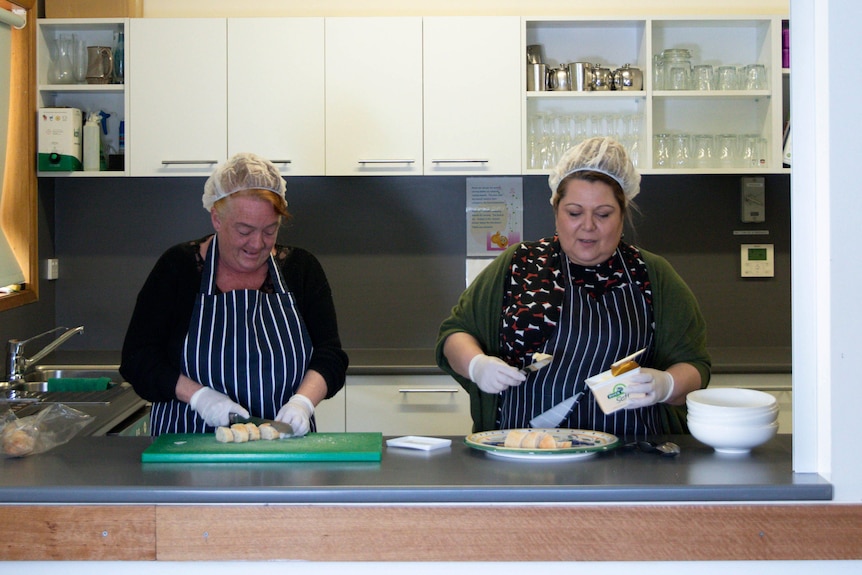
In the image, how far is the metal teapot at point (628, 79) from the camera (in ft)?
12.1

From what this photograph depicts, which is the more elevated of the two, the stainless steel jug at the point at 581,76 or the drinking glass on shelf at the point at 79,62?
the drinking glass on shelf at the point at 79,62

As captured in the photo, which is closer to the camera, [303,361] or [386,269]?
[303,361]

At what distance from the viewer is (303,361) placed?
250 centimetres

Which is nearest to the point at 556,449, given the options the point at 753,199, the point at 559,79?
the point at 559,79

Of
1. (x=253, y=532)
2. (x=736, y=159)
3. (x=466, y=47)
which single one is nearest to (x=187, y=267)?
(x=253, y=532)

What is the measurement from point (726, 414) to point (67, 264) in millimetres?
3200

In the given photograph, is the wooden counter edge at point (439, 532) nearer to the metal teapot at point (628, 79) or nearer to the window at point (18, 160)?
the window at point (18, 160)

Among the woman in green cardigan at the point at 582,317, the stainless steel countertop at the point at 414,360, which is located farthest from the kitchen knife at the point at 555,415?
the stainless steel countertop at the point at 414,360

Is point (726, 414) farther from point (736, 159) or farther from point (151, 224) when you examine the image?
point (151, 224)

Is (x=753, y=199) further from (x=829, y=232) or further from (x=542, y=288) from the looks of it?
(x=829, y=232)

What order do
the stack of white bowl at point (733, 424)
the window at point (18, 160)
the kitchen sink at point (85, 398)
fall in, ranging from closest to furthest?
the stack of white bowl at point (733, 424)
the kitchen sink at point (85, 398)
the window at point (18, 160)

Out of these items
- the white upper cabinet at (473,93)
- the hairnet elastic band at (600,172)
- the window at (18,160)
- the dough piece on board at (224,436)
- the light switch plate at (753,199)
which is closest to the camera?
the dough piece on board at (224,436)

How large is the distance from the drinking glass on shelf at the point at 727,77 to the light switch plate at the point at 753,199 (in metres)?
0.45

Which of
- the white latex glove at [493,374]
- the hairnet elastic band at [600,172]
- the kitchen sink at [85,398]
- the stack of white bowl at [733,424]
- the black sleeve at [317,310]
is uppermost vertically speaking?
the hairnet elastic band at [600,172]
